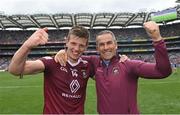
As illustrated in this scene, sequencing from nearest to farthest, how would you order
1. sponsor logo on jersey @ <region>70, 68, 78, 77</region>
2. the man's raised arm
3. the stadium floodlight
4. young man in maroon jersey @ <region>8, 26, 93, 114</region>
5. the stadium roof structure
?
the man's raised arm, young man in maroon jersey @ <region>8, 26, 93, 114</region>, sponsor logo on jersey @ <region>70, 68, 78, 77</region>, the stadium roof structure, the stadium floodlight

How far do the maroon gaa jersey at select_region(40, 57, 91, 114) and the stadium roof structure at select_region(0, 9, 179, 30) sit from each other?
233 ft

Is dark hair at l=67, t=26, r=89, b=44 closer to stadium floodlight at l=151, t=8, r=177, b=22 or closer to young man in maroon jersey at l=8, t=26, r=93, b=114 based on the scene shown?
young man in maroon jersey at l=8, t=26, r=93, b=114

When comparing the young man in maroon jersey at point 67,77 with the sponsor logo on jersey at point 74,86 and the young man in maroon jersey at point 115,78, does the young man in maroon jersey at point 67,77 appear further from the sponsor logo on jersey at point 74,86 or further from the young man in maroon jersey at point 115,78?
the young man in maroon jersey at point 115,78

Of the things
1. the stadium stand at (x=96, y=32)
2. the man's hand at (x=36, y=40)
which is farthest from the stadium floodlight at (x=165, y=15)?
the man's hand at (x=36, y=40)

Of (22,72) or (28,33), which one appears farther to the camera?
(28,33)

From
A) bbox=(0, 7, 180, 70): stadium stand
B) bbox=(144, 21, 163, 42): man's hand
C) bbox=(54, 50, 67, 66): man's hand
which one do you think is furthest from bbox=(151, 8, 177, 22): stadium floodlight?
bbox=(144, 21, 163, 42): man's hand

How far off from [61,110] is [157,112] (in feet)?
34.2

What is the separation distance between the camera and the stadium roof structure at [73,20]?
77.6 m

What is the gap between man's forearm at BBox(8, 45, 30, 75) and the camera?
4430 millimetres

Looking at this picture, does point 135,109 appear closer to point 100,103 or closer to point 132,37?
point 100,103

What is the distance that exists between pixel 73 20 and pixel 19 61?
250ft

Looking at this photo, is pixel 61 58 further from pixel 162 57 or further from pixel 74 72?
pixel 162 57

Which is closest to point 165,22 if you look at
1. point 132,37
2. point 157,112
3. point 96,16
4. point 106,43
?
point 132,37

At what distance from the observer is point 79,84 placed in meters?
4.96
